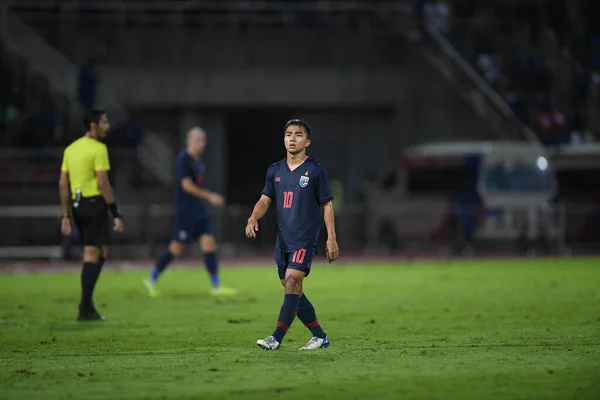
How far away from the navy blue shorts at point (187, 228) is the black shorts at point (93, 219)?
12.7 feet

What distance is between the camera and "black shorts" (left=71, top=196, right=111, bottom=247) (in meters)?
14.3

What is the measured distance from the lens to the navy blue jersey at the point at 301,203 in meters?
11.1

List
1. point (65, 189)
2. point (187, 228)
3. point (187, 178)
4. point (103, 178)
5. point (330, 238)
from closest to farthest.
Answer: point (330, 238), point (103, 178), point (65, 189), point (187, 178), point (187, 228)

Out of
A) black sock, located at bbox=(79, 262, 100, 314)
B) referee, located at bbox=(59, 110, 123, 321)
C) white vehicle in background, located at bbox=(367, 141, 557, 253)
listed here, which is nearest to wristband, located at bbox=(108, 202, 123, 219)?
referee, located at bbox=(59, 110, 123, 321)

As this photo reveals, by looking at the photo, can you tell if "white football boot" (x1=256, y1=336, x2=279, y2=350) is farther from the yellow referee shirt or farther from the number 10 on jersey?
the yellow referee shirt

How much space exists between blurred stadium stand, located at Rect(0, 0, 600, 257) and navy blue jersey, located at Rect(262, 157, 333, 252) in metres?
24.3

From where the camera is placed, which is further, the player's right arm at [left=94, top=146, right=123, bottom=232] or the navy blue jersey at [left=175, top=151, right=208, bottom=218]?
the navy blue jersey at [left=175, top=151, right=208, bottom=218]

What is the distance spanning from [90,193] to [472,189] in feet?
63.4

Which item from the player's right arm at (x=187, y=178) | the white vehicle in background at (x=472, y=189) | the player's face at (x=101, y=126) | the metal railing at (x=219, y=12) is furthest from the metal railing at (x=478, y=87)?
the player's face at (x=101, y=126)

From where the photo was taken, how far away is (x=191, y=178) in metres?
18.1

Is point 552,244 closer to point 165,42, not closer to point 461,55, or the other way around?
point 461,55

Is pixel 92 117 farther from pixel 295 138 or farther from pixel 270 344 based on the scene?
pixel 270 344

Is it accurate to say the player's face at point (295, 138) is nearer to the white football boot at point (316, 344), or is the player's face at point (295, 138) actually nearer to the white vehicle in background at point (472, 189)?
the white football boot at point (316, 344)

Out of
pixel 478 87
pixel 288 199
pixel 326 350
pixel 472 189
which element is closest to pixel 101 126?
pixel 288 199
